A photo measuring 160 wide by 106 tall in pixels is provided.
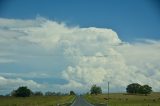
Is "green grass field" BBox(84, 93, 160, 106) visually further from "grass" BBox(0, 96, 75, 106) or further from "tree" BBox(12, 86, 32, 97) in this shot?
"tree" BBox(12, 86, 32, 97)

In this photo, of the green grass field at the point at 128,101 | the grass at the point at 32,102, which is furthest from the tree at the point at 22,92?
the grass at the point at 32,102

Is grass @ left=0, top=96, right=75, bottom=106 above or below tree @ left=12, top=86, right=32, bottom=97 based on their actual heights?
below

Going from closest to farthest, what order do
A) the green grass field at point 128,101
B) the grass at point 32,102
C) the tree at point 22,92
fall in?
1. the green grass field at point 128,101
2. the grass at point 32,102
3. the tree at point 22,92

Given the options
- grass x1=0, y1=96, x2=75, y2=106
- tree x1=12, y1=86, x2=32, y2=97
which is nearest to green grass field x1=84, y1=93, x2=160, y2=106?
grass x1=0, y1=96, x2=75, y2=106

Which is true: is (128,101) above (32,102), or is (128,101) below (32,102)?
above

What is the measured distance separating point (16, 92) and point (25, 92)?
4.85 m

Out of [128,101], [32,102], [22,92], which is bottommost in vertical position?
[32,102]

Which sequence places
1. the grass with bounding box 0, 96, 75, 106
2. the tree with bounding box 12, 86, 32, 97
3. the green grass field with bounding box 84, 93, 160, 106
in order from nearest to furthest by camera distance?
the green grass field with bounding box 84, 93, 160, 106
the grass with bounding box 0, 96, 75, 106
the tree with bounding box 12, 86, 32, 97

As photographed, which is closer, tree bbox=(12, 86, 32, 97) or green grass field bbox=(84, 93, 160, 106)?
green grass field bbox=(84, 93, 160, 106)

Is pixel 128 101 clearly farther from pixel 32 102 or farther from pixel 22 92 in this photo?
pixel 22 92

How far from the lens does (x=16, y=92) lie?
6988 inches

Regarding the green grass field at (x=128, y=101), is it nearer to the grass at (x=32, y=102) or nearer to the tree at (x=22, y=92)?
the grass at (x=32, y=102)

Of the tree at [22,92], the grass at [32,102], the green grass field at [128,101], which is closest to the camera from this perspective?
the green grass field at [128,101]

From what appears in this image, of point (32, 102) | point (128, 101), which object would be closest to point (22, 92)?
point (128, 101)
